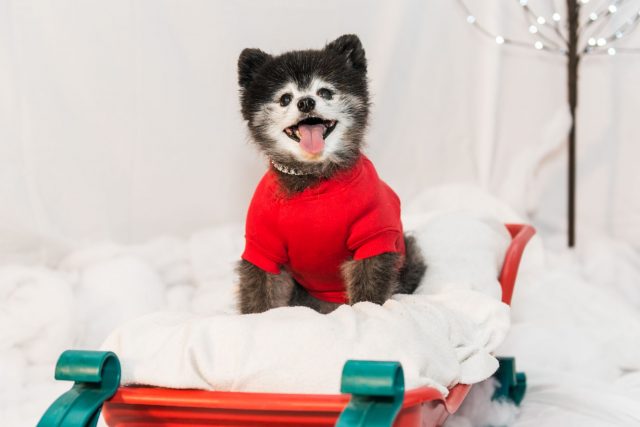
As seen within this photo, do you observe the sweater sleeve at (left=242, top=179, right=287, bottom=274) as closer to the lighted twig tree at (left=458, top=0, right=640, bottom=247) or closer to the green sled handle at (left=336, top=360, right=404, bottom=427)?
the green sled handle at (left=336, top=360, right=404, bottom=427)

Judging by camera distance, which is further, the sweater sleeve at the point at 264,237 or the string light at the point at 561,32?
the string light at the point at 561,32

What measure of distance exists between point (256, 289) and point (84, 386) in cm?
47

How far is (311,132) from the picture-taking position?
1568mm

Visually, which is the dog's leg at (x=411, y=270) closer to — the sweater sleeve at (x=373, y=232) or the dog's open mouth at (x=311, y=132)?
the sweater sleeve at (x=373, y=232)

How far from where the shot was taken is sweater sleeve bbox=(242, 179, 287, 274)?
1626 mm

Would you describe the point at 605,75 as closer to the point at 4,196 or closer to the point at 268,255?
the point at 268,255

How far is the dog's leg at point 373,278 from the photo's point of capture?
161 centimetres

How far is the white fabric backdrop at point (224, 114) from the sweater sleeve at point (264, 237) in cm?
97

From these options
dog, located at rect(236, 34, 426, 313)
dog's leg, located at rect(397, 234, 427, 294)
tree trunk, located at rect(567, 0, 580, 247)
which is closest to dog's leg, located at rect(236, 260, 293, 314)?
dog, located at rect(236, 34, 426, 313)

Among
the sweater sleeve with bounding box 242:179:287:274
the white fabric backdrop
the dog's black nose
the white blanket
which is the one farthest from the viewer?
the white fabric backdrop

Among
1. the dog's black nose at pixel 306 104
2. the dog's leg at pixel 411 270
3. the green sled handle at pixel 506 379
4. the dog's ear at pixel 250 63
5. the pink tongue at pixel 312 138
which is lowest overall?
the green sled handle at pixel 506 379

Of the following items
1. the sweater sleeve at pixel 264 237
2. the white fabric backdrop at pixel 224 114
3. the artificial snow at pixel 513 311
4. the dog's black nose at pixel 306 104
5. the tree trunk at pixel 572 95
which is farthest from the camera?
the tree trunk at pixel 572 95

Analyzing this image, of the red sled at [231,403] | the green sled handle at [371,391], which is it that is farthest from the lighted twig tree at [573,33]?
the green sled handle at [371,391]

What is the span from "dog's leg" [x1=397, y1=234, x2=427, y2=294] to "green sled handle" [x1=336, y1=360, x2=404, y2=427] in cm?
64
